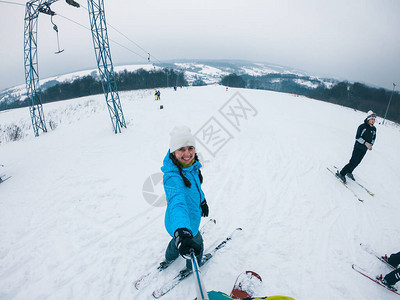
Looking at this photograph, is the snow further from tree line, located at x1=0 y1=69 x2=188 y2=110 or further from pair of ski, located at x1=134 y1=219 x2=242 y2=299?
tree line, located at x1=0 y1=69 x2=188 y2=110

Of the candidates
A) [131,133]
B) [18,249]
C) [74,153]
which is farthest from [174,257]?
[131,133]

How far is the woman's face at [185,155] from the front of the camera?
2275 mm

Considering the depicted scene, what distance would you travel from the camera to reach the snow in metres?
2.96

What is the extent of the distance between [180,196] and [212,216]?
2.54 m

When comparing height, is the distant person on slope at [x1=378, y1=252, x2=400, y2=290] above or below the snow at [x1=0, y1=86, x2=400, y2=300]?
above

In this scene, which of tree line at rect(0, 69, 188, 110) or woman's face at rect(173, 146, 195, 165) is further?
tree line at rect(0, 69, 188, 110)

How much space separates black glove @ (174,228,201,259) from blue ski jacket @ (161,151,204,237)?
6 centimetres

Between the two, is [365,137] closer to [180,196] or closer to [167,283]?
[180,196]

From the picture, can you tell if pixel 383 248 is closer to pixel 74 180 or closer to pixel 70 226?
pixel 70 226

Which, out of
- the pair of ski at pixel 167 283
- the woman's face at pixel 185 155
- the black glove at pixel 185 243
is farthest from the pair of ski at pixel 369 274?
the woman's face at pixel 185 155

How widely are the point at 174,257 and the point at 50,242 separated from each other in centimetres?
272

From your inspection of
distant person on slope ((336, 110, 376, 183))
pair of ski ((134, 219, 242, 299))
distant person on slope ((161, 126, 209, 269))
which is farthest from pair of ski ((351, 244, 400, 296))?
distant person on slope ((161, 126, 209, 269))

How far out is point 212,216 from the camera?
4387 mm

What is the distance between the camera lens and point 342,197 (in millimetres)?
5199
